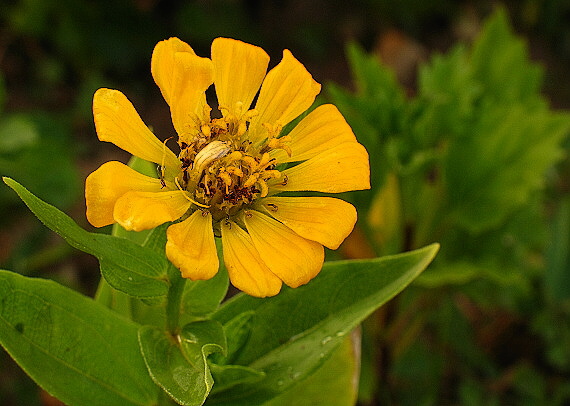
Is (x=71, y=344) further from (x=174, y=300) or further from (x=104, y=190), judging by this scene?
(x=104, y=190)

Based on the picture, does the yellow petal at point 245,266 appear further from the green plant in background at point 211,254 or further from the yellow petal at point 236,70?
the yellow petal at point 236,70

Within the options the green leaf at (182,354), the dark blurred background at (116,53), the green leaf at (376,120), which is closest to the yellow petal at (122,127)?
the green leaf at (182,354)

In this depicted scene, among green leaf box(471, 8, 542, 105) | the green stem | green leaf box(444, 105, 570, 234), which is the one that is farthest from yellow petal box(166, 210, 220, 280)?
green leaf box(471, 8, 542, 105)

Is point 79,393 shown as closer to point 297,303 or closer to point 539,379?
point 297,303

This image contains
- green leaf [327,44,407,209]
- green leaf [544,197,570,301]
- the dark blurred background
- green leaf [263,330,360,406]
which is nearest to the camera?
green leaf [263,330,360,406]

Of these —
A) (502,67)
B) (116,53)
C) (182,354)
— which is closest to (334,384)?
(182,354)

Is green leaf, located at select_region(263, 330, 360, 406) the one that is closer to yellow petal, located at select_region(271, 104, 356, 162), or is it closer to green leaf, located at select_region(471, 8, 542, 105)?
yellow petal, located at select_region(271, 104, 356, 162)

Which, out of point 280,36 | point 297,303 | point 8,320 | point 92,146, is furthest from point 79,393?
point 280,36
